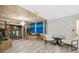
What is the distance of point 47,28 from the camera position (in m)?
2.00

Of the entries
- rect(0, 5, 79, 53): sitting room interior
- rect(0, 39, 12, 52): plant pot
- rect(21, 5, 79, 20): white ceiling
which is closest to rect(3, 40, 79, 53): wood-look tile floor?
rect(0, 5, 79, 53): sitting room interior

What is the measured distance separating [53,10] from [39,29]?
1.51 feet

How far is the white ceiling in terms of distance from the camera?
189cm

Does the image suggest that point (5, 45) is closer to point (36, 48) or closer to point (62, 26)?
point (36, 48)

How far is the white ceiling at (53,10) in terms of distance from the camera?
6.19ft

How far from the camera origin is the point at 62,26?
1961 mm

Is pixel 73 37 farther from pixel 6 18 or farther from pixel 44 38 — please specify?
pixel 6 18

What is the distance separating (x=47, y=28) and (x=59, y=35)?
27cm

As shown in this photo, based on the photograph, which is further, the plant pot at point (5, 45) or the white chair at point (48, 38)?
the white chair at point (48, 38)

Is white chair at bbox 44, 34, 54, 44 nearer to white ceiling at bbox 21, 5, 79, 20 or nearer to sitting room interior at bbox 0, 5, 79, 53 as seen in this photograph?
sitting room interior at bbox 0, 5, 79, 53

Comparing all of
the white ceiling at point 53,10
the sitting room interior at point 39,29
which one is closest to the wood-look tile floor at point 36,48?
the sitting room interior at point 39,29

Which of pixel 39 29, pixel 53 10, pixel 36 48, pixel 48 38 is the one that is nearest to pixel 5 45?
pixel 36 48

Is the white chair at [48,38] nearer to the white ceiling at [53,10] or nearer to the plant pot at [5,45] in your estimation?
the white ceiling at [53,10]
